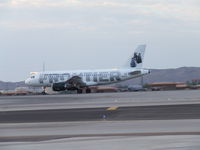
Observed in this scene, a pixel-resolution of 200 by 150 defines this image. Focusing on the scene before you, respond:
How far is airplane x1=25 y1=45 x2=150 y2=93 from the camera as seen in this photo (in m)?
72.8

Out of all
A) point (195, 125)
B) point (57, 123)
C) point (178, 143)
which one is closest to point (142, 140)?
point (178, 143)

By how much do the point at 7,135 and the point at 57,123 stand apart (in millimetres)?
4548

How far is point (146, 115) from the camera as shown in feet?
80.8

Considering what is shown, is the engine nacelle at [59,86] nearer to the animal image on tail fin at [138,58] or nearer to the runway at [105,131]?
the animal image on tail fin at [138,58]

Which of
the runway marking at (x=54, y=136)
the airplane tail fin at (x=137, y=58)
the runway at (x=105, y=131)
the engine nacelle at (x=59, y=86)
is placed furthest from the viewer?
the airplane tail fin at (x=137, y=58)

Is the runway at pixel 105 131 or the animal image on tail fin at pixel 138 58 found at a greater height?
the animal image on tail fin at pixel 138 58

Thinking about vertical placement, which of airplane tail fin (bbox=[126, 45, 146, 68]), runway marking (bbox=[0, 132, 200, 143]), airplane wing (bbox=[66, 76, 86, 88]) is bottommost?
runway marking (bbox=[0, 132, 200, 143])

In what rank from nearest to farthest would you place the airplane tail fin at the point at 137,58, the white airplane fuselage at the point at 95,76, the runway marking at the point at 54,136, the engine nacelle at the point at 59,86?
the runway marking at the point at 54,136, the engine nacelle at the point at 59,86, the white airplane fuselage at the point at 95,76, the airplane tail fin at the point at 137,58

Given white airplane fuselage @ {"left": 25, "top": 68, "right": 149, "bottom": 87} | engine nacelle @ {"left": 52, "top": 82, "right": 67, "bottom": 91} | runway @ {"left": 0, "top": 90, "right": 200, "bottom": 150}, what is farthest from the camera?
white airplane fuselage @ {"left": 25, "top": 68, "right": 149, "bottom": 87}

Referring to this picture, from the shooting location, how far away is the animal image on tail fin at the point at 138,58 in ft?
248

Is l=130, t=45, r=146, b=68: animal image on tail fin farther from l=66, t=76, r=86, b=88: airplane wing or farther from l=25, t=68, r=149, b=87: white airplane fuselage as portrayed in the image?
l=66, t=76, r=86, b=88: airplane wing

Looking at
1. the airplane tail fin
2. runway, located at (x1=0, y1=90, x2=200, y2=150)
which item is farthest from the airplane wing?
runway, located at (x1=0, y1=90, x2=200, y2=150)

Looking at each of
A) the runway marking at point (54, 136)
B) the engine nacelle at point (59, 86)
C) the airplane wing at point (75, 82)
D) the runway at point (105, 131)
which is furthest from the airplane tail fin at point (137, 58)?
the runway marking at point (54, 136)

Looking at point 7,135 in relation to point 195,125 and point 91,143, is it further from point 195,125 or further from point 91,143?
point 195,125
